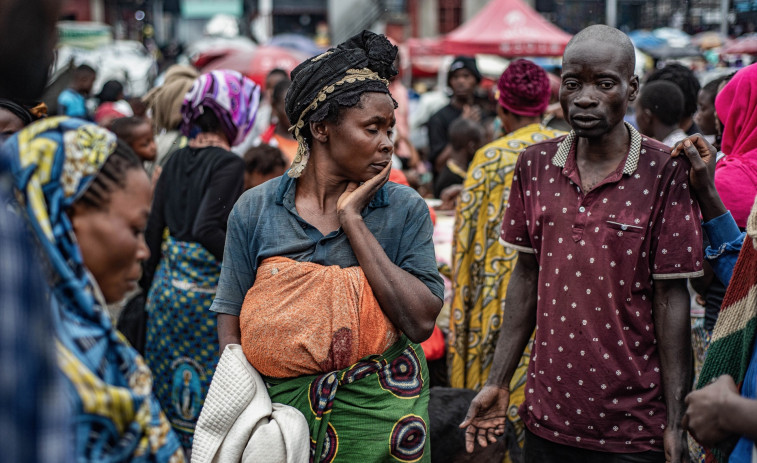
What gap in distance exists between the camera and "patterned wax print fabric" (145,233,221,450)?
432 centimetres

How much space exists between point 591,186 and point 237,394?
4.57ft

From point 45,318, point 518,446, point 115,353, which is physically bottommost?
point 518,446

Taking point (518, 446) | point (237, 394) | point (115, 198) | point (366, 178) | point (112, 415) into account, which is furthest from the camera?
point (518, 446)

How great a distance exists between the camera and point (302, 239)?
2.71 m

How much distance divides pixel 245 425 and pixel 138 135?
3.86m

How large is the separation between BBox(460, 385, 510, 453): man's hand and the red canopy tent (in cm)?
1297

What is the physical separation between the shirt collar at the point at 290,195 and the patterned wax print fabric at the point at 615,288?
606mm

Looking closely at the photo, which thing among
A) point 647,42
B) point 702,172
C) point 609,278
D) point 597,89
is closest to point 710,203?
point 702,172

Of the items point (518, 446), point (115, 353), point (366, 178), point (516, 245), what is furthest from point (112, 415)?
point (518, 446)

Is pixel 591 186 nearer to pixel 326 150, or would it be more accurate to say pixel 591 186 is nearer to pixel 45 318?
pixel 326 150

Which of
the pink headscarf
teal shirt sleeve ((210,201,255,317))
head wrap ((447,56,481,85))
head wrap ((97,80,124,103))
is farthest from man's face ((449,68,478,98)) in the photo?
teal shirt sleeve ((210,201,255,317))

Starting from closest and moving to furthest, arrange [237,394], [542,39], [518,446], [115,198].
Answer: [115,198], [237,394], [518,446], [542,39]

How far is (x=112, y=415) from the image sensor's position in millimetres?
1627

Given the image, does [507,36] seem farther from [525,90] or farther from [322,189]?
[322,189]
